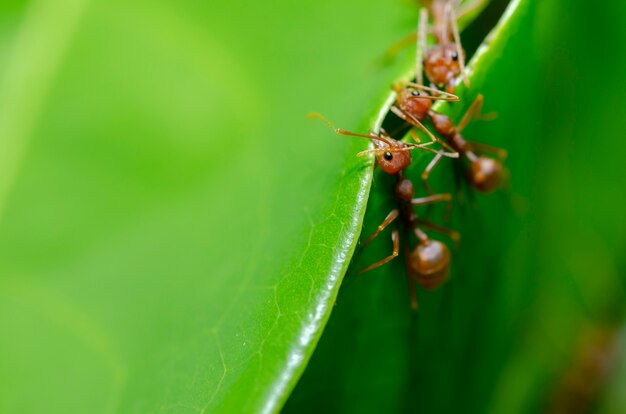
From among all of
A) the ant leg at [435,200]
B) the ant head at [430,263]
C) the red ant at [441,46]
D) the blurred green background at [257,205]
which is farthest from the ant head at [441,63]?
the ant head at [430,263]

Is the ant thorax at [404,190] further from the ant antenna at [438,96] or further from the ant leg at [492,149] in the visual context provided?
the ant leg at [492,149]

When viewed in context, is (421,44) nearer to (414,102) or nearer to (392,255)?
(414,102)

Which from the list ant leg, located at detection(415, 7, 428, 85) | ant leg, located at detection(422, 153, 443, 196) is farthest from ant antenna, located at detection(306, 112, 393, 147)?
ant leg, located at detection(415, 7, 428, 85)

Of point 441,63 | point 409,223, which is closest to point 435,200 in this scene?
point 409,223

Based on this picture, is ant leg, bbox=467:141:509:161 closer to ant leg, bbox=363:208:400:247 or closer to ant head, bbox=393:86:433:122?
ant head, bbox=393:86:433:122

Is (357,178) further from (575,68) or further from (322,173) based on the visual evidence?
(575,68)
